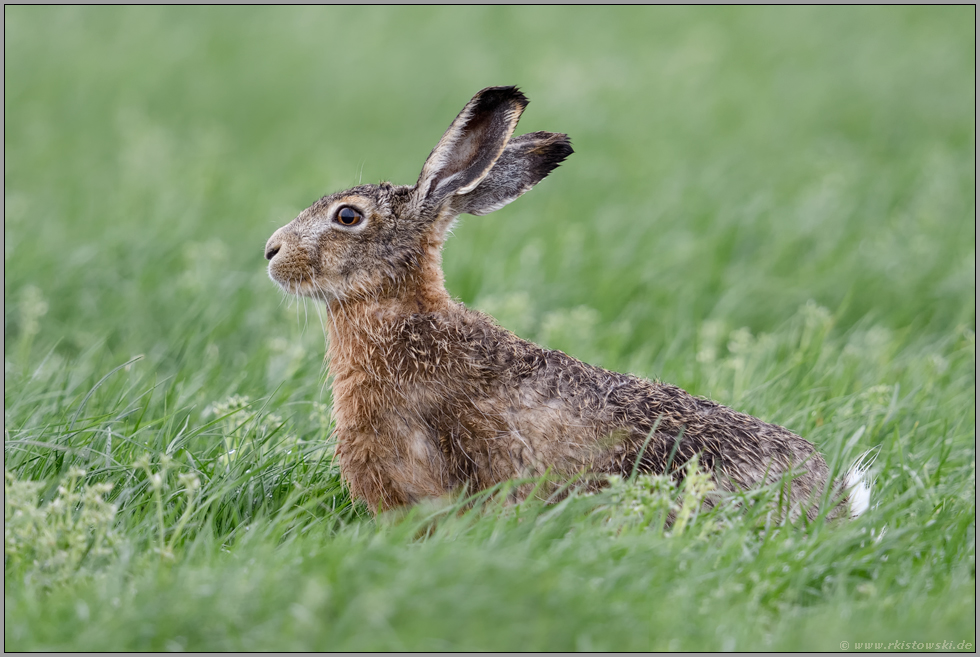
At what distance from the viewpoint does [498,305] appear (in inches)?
289

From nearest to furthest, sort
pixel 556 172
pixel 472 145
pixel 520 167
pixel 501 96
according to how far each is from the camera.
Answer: pixel 501 96, pixel 472 145, pixel 520 167, pixel 556 172

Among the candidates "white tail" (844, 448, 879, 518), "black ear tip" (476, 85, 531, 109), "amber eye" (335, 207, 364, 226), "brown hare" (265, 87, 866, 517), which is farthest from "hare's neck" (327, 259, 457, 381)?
"white tail" (844, 448, 879, 518)

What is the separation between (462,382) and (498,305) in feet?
8.60

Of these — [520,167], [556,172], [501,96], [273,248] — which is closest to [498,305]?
[520,167]

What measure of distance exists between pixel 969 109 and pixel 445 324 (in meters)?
11.1

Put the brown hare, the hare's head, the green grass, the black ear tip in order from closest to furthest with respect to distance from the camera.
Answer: the green grass, the brown hare, the black ear tip, the hare's head

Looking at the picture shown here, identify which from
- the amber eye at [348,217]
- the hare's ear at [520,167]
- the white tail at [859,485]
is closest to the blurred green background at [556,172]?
the amber eye at [348,217]

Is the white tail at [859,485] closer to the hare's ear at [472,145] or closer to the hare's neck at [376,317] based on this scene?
the hare's neck at [376,317]

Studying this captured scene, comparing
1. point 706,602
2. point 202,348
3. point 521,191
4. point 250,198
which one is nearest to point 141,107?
point 250,198

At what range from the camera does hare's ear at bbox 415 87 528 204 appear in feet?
16.3

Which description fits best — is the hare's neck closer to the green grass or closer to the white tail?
the green grass

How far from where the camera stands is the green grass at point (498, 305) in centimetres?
352

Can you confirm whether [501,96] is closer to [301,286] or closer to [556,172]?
[301,286]

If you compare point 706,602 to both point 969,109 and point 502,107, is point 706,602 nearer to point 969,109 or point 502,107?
point 502,107
